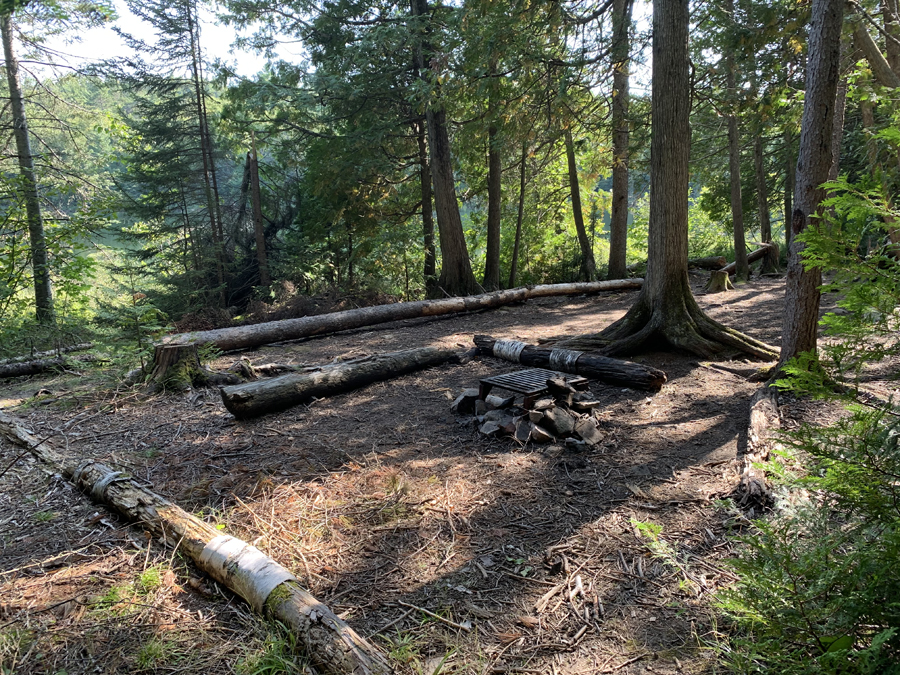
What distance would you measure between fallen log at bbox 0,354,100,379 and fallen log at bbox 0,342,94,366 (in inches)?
4.8

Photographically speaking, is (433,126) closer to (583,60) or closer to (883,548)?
(583,60)

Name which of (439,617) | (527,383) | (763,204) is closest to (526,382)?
(527,383)

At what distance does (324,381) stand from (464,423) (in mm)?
1987

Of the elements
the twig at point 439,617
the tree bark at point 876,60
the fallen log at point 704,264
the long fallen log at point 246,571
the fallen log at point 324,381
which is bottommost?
the twig at point 439,617

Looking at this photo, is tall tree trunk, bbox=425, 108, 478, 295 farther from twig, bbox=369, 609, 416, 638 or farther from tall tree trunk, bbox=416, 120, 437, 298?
twig, bbox=369, 609, 416, 638

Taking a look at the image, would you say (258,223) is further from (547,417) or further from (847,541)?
(847,541)

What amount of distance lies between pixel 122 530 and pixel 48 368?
23.3 feet

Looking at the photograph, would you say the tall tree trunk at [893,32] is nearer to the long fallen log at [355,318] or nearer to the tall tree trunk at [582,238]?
the long fallen log at [355,318]

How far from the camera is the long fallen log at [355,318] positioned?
8766 mm

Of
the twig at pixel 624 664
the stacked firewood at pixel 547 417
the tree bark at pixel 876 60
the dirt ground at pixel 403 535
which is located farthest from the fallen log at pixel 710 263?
the twig at pixel 624 664

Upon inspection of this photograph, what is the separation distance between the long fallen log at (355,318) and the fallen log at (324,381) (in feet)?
6.44

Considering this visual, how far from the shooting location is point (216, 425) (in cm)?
511

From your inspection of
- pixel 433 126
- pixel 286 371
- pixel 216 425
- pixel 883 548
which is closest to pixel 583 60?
pixel 433 126

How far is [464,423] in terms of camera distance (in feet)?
16.0
